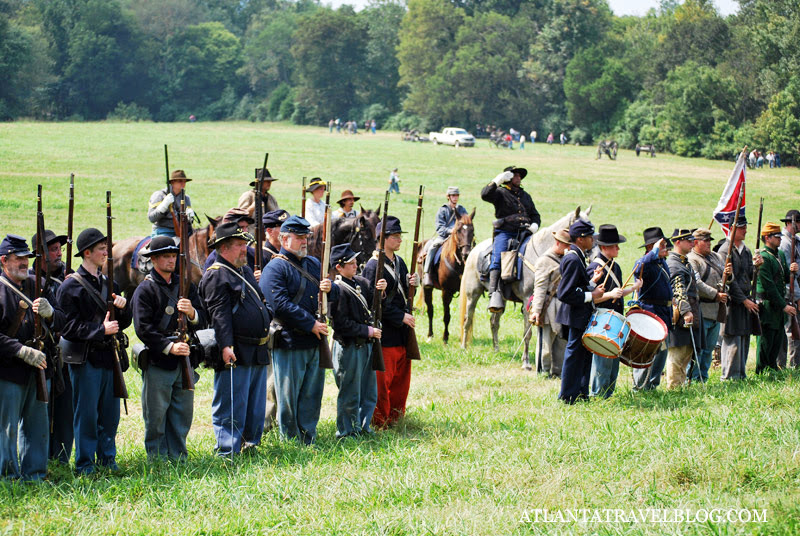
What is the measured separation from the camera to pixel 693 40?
79.6 metres

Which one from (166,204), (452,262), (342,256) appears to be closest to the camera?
(342,256)

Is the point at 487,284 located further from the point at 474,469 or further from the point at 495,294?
the point at 474,469

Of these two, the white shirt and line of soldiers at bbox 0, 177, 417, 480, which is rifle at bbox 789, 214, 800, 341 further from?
the white shirt

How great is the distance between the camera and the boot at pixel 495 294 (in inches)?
564

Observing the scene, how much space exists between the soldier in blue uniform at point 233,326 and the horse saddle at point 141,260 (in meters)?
5.00

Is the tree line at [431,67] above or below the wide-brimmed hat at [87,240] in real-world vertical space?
above

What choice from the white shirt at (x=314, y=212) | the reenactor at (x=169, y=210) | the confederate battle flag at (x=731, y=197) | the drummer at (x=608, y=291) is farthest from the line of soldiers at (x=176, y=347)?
the confederate battle flag at (x=731, y=197)

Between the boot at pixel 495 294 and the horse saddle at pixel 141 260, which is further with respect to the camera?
the boot at pixel 495 294

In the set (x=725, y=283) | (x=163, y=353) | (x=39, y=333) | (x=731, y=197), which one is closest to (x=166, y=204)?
(x=163, y=353)

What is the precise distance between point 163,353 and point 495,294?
7449 mm

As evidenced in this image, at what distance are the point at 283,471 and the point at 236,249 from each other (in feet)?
6.72

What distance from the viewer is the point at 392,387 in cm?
977

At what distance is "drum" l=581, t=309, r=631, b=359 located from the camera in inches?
388

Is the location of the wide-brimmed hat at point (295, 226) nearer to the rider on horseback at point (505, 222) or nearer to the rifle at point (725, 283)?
the rifle at point (725, 283)
